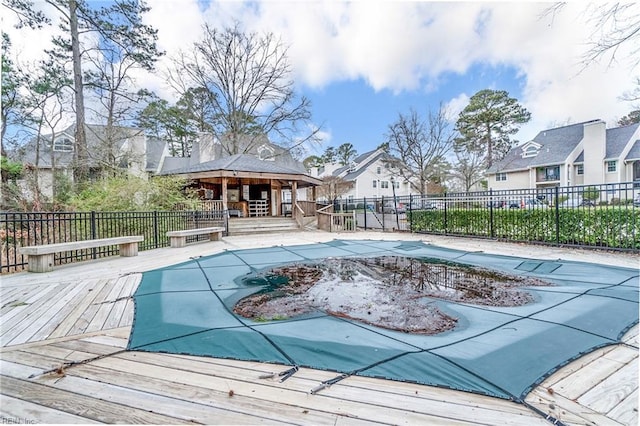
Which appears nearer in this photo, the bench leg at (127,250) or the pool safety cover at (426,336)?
the pool safety cover at (426,336)

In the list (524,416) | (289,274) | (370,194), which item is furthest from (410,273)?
(370,194)

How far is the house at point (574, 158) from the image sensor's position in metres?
20.8

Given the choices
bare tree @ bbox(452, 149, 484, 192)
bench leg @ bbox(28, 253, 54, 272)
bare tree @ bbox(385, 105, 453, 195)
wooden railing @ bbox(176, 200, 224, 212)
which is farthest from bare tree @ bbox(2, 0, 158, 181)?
bare tree @ bbox(452, 149, 484, 192)

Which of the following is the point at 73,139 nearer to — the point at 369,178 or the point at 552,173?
the point at 369,178

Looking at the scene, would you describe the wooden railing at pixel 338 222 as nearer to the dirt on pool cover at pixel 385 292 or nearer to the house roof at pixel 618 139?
the dirt on pool cover at pixel 385 292

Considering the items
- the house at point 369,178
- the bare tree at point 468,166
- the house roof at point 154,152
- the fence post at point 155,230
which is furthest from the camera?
the house at point 369,178

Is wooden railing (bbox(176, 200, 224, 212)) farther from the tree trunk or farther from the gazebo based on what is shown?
the tree trunk

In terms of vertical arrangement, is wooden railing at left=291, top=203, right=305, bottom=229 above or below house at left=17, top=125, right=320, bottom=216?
below

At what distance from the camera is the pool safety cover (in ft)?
5.92

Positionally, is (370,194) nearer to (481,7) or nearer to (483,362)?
(481,7)

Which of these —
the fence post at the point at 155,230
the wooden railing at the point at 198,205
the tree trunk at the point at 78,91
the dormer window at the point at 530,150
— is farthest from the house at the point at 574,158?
the tree trunk at the point at 78,91

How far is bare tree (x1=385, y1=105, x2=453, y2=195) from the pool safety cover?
17494mm

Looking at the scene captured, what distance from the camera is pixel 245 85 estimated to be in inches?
790

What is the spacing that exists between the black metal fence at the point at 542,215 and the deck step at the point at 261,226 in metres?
5.11
